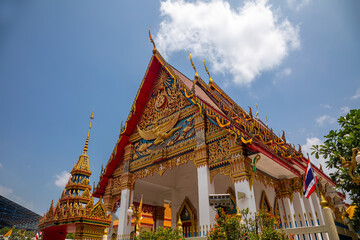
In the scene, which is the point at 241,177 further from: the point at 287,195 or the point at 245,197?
the point at 287,195

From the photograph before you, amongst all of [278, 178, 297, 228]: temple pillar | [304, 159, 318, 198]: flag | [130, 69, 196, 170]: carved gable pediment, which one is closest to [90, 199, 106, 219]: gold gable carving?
[130, 69, 196, 170]: carved gable pediment

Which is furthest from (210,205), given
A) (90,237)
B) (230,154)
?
(90,237)

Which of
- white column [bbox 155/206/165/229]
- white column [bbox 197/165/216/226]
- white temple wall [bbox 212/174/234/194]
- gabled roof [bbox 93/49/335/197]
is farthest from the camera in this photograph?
white column [bbox 155/206/165/229]

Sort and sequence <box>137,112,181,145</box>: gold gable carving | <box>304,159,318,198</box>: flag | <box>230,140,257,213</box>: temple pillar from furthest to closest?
<box>137,112,181,145</box>: gold gable carving < <box>230,140,257,213</box>: temple pillar < <box>304,159,318,198</box>: flag

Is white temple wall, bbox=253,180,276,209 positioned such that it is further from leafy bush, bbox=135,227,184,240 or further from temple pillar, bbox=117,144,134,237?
temple pillar, bbox=117,144,134,237

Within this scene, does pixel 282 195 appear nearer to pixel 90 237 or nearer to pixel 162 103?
pixel 162 103

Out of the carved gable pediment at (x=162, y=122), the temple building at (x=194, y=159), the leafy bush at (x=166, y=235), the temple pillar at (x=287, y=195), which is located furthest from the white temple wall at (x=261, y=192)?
the leafy bush at (x=166, y=235)

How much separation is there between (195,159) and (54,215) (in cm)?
520

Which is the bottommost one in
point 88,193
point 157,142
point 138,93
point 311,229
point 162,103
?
point 311,229

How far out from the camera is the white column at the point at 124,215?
36.2 ft

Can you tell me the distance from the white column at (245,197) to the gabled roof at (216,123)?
123 cm

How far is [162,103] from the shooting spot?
493 inches

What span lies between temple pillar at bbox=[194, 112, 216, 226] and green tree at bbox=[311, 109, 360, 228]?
3.59m

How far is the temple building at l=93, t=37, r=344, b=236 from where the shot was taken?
858cm
